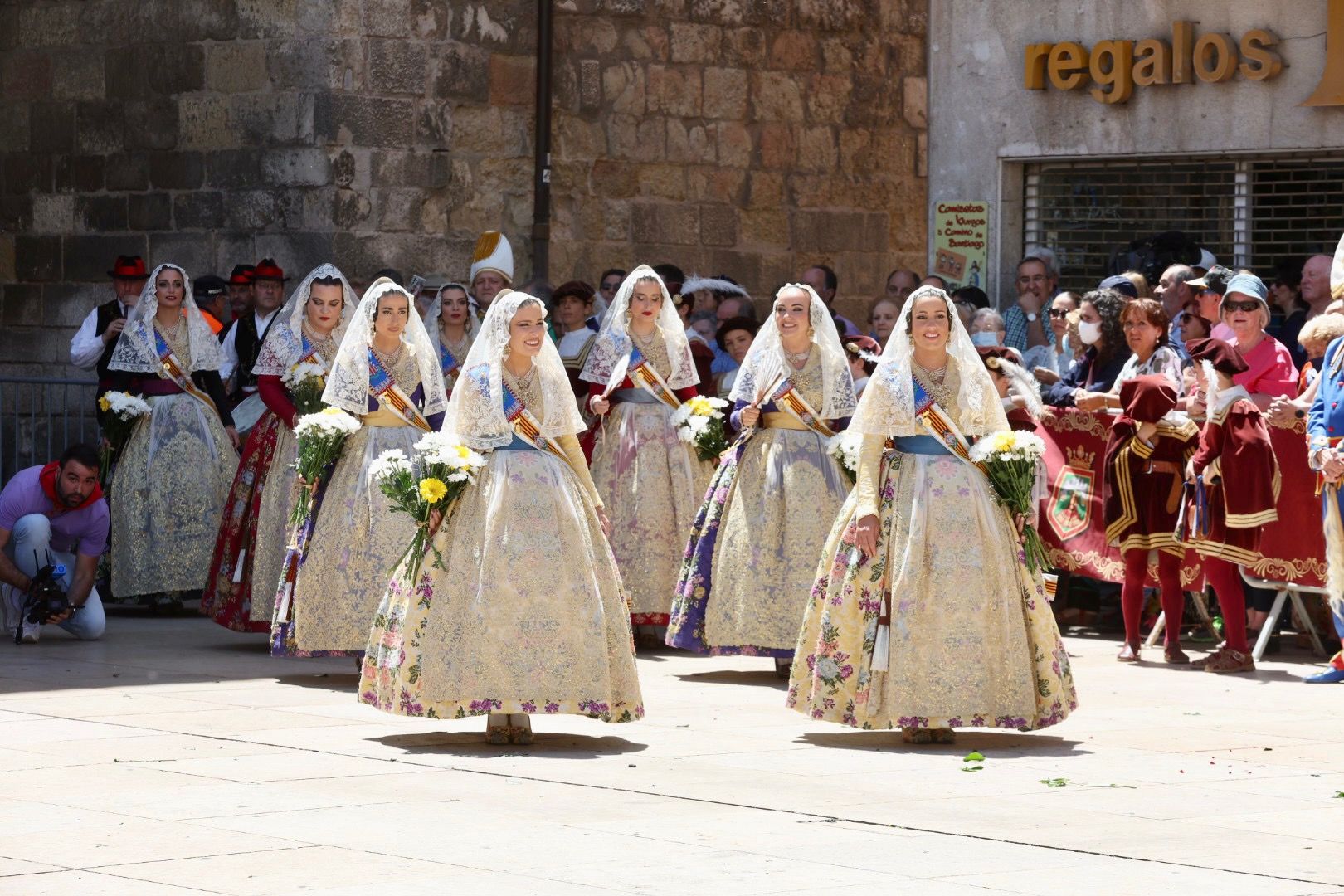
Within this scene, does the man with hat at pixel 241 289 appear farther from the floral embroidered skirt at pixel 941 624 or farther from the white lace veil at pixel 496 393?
the floral embroidered skirt at pixel 941 624

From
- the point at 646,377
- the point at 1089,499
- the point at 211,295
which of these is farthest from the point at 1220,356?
the point at 211,295

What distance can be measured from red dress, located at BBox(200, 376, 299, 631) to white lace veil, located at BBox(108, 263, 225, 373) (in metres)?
1.46

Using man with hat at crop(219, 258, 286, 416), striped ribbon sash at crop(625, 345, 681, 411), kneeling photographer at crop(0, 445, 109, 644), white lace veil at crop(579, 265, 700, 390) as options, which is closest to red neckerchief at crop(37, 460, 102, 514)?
kneeling photographer at crop(0, 445, 109, 644)

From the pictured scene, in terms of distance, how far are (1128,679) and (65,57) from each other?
9167mm

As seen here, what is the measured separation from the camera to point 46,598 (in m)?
11.8

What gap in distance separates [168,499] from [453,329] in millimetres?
1868

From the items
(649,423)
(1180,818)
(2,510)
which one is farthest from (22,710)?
(1180,818)

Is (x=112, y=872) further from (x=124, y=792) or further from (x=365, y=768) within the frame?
(x=365, y=768)

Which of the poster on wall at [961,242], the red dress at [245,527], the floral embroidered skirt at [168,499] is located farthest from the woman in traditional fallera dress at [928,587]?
the poster on wall at [961,242]

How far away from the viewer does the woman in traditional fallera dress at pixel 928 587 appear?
8.66 m

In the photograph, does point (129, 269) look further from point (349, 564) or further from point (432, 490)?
point (432, 490)

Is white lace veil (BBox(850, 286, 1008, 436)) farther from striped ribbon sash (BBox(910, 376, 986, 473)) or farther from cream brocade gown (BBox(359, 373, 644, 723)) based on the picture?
cream brocade gown (BBox(359, 373, 644, 723))

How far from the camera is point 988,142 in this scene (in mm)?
16781

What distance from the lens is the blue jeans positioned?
11979 mm
